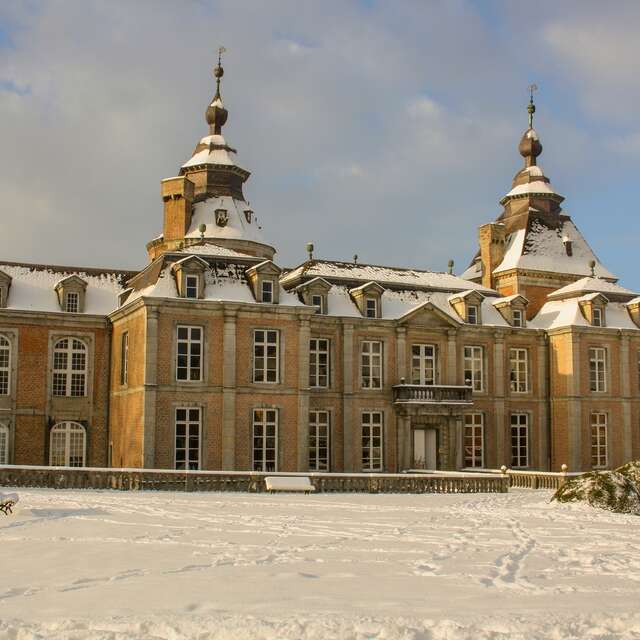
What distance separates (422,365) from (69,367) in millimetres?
15199

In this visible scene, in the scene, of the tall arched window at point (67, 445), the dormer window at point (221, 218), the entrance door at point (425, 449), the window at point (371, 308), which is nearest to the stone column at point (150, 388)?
the tall arched window at point (67, 445)

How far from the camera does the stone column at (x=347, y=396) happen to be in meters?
38.8

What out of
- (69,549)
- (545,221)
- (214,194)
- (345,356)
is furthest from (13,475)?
(545,221)

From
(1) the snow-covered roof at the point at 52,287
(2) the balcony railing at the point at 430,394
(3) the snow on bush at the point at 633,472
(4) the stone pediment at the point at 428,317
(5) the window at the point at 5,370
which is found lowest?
(3) the snow on bush at the point at 633,472

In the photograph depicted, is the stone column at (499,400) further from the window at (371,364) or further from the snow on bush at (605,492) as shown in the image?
the snow on bush at (605,492)

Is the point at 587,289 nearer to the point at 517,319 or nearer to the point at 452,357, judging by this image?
the point at 517,319

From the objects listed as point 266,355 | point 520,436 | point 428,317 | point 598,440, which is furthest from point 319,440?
point 598,440

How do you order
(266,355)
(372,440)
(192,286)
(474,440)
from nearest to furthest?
(192,286) < (266,355) < (372,440) < (474,440)

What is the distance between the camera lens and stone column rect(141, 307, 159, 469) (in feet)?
110

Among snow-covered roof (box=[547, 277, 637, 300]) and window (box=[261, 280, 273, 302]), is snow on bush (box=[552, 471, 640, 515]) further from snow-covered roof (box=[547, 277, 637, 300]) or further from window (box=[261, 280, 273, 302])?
snow-covered roof (box=[547, 277, 637, 300])

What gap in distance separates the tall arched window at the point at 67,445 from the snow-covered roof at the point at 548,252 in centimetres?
2334

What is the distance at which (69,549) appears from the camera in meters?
15.2

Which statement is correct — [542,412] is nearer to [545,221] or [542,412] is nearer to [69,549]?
[545,221]

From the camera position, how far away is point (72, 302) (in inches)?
1537
